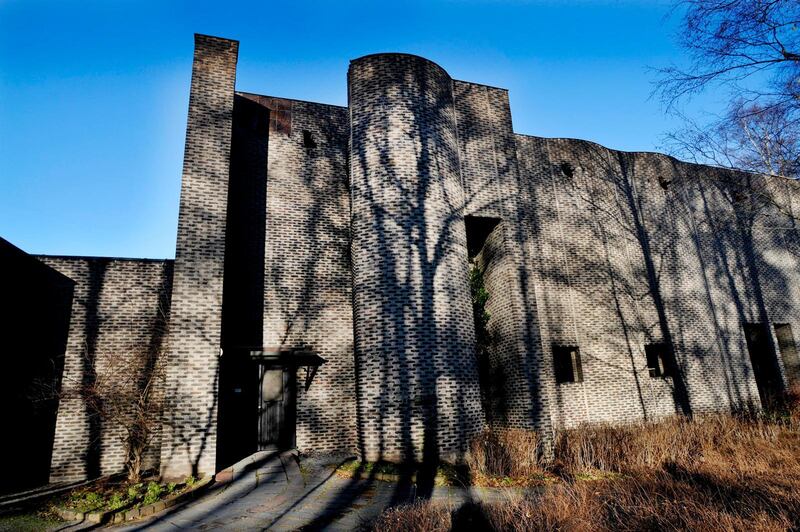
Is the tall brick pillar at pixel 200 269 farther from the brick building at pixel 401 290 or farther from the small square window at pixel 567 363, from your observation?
the small square window at pixel 567 363

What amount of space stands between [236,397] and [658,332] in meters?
12.3

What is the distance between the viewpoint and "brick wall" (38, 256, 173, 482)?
28.8ft

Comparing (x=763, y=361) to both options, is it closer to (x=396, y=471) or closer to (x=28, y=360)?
(x=396, y=471)

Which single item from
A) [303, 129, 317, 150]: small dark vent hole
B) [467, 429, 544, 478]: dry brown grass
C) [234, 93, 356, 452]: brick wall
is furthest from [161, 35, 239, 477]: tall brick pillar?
[467, 429, 544, 478]: dry brown grass

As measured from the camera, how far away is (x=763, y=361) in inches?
587

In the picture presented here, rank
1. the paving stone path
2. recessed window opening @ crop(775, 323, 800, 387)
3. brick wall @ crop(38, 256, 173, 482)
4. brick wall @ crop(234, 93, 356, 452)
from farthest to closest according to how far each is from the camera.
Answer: recessed window opening @ crop(775, 323, 800, 387)
brick wall @ crop(234, 93, 356, 452)
brick wall @ crop(38, 256, 173, 482)
the paving stone path

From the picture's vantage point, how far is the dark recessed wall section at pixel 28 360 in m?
8.43

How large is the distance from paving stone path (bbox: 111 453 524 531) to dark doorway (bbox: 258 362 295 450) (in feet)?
4.36

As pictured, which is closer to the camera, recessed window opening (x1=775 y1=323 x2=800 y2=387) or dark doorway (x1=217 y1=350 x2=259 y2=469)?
dark doorway (x1=217 y1=350 x2=259 y2=469)

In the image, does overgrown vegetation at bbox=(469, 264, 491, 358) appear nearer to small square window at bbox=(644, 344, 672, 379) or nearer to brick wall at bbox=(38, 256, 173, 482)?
small square window at bbox=(644, 344, 672, 379)

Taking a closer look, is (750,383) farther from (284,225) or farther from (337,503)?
(284,225)

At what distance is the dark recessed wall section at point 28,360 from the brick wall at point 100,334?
0.68 ft

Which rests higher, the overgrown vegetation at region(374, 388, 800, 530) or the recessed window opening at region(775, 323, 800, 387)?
the recessed window opening at region(775, 323, 800, 387)

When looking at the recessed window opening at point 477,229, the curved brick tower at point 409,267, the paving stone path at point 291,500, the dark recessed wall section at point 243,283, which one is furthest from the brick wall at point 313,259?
the recessed window opening at point 477,229
